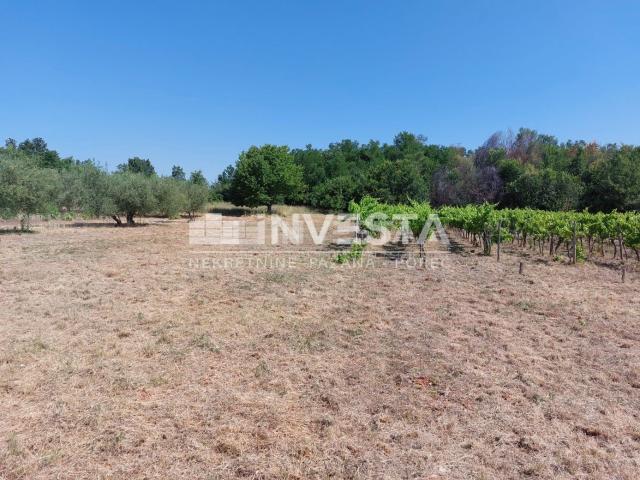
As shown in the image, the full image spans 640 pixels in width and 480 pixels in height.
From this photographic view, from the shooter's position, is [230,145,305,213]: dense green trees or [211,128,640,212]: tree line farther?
[230,145,305,213]: dense green trees

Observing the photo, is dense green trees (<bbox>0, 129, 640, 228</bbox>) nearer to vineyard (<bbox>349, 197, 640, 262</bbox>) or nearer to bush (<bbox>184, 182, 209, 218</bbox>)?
bush (<bbox>184, 182, 209, 218</bbox>)

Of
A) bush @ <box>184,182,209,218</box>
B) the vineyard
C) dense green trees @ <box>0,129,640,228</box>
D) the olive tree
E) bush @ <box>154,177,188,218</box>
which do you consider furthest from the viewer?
bush @ <box>184,182,209,218</box>

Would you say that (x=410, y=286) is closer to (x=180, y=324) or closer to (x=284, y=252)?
(x=180, y=324)

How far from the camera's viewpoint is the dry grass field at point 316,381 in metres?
2.66

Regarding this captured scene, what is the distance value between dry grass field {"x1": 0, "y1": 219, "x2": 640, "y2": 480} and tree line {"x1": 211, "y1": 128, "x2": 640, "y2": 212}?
21450mm

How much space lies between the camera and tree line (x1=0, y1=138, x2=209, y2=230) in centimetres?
1562

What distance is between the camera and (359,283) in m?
8.22

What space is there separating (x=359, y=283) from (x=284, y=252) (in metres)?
4.82

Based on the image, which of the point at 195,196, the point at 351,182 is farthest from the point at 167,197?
the point at 351,182

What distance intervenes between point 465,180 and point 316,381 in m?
32.3

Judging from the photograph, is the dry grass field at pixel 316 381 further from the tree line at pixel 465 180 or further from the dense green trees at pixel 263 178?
the dense green trees at pixel 263 178

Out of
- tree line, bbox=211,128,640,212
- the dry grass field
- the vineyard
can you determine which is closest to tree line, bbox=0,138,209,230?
tree line, bbox=211,128,640,212

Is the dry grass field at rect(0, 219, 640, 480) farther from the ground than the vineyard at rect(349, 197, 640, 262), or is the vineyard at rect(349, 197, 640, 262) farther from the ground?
the vineyard at rect(349, 197, 640, 262)

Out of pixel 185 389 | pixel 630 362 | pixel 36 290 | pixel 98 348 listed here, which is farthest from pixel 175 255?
pixel 630 362
